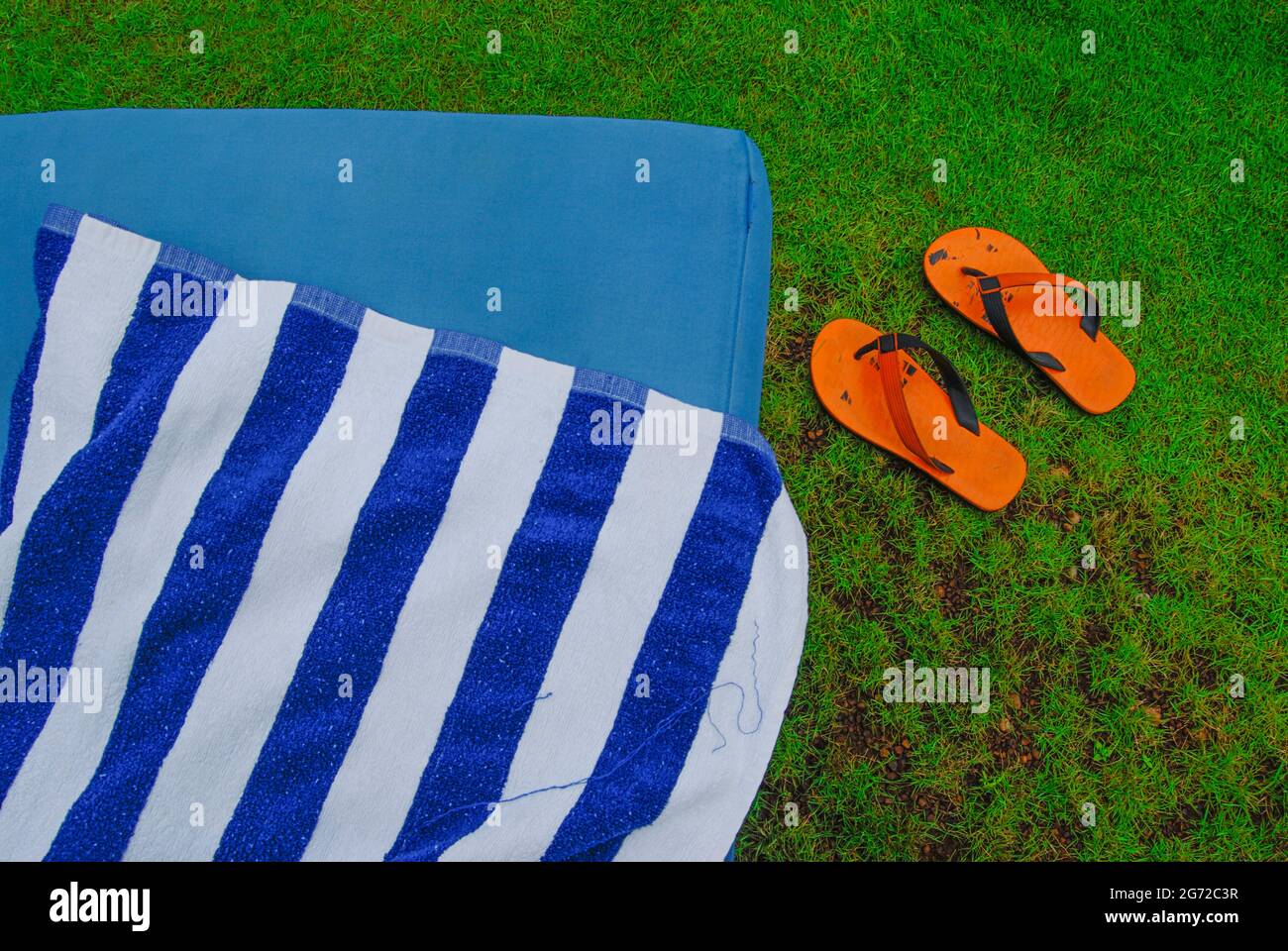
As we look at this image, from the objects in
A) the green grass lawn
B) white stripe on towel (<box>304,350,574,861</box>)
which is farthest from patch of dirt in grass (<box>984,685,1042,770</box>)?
white stripe on towel (<box>304,350,574,861</box>)

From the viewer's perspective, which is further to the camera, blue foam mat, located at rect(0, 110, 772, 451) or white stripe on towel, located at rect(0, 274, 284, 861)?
blue foam mat, located at rect(0, 110, 772, 451)

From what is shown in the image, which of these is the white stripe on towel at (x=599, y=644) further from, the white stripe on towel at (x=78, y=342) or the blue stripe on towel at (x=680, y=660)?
the white stripe on towel at (x=78, y=342)

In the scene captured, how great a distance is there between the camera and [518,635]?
1312mm

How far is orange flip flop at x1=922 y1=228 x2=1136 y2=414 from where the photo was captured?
203 centimetres

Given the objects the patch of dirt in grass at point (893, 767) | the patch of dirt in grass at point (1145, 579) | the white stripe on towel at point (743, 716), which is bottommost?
the patch of dirt in grass at point (893, 767)

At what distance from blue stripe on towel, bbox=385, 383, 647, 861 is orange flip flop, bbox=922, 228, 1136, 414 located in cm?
111

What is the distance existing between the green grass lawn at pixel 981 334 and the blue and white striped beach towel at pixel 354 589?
0.65 m

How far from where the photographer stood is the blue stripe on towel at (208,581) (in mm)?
1176

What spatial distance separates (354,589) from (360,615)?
0.14 feet

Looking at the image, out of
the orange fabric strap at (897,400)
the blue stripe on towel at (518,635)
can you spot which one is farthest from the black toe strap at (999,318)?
the blue stripe on towel at (518,635)

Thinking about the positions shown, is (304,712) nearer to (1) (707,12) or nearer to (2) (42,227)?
(2) (42,227)

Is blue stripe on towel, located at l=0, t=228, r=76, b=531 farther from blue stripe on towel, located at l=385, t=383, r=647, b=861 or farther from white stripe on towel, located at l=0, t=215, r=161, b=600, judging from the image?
blue stripe on towel, located at l=385, t=383, r=647, b=861

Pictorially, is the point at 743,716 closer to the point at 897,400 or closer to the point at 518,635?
the point at 518,635

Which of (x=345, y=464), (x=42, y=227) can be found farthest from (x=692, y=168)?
(x=42, y=227)
